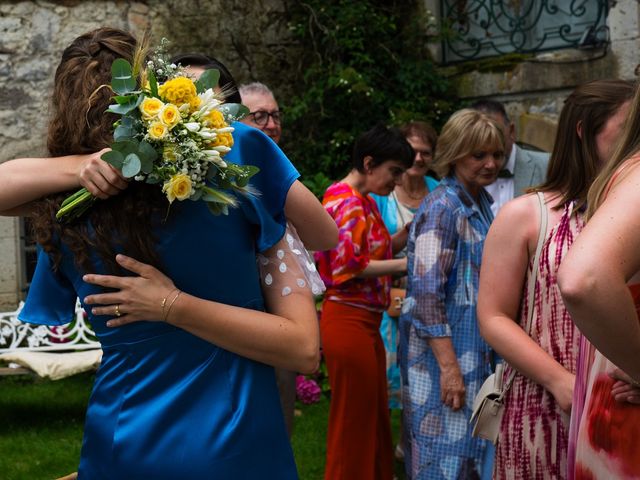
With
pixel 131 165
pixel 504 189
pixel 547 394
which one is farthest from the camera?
pixel 504 189

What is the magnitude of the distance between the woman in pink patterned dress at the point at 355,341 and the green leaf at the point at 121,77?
2905 mm

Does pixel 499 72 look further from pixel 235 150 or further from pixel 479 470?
pixel 235 150

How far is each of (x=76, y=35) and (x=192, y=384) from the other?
7.46 meters

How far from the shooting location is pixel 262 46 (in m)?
9.49

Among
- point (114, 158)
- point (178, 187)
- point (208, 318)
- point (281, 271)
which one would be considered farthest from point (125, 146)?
point (281, 271)

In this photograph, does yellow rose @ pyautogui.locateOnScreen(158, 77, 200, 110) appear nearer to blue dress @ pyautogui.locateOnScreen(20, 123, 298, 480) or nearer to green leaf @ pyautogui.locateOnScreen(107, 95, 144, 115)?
green leaf @ pyautogui.locateOnScreen(107, 95, 144, 115)

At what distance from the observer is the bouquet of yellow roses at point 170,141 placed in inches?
83.6

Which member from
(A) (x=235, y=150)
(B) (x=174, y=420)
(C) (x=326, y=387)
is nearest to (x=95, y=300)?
(B) (x=174, y=420)

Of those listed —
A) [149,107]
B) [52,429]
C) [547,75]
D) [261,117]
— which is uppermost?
[149,107]

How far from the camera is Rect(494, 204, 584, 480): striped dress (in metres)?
2.85

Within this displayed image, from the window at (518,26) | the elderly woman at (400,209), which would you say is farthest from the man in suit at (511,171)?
the window at (518,26)

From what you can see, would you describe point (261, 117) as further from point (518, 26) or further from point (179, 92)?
point (518, 26)

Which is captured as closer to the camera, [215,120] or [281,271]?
[215,120]

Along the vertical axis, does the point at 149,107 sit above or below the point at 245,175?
above
